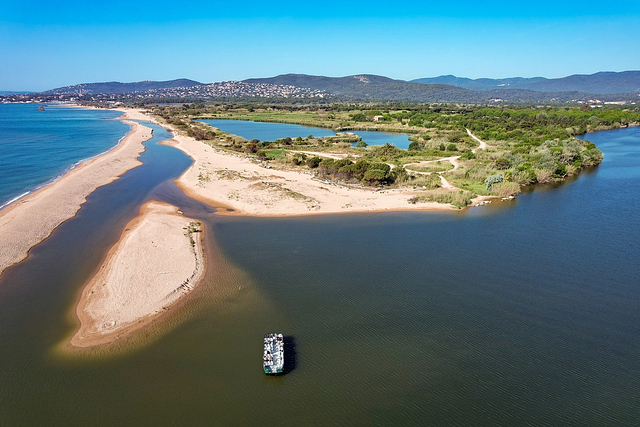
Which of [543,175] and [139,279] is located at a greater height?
[543,175]

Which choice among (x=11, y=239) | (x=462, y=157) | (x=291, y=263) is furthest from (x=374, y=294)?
(x=462, y=157)

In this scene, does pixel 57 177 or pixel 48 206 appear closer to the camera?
pixel 48 206

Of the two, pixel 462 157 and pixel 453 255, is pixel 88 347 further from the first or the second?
pixel 462 157

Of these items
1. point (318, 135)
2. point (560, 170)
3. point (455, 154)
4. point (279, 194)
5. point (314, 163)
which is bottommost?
point (279, 194)

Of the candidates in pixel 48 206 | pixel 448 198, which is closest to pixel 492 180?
pixel 448 198

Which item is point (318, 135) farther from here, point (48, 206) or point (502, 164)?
point (48, 206)

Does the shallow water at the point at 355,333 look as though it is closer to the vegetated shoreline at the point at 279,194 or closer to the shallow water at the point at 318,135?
the vegetated shoreline at the point at 279,194

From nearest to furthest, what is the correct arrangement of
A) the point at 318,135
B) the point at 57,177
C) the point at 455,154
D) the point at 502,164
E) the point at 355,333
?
the point at 355,333, the point at 57,177, the point at 502,164, the point at 455,154, the point at 318,135
